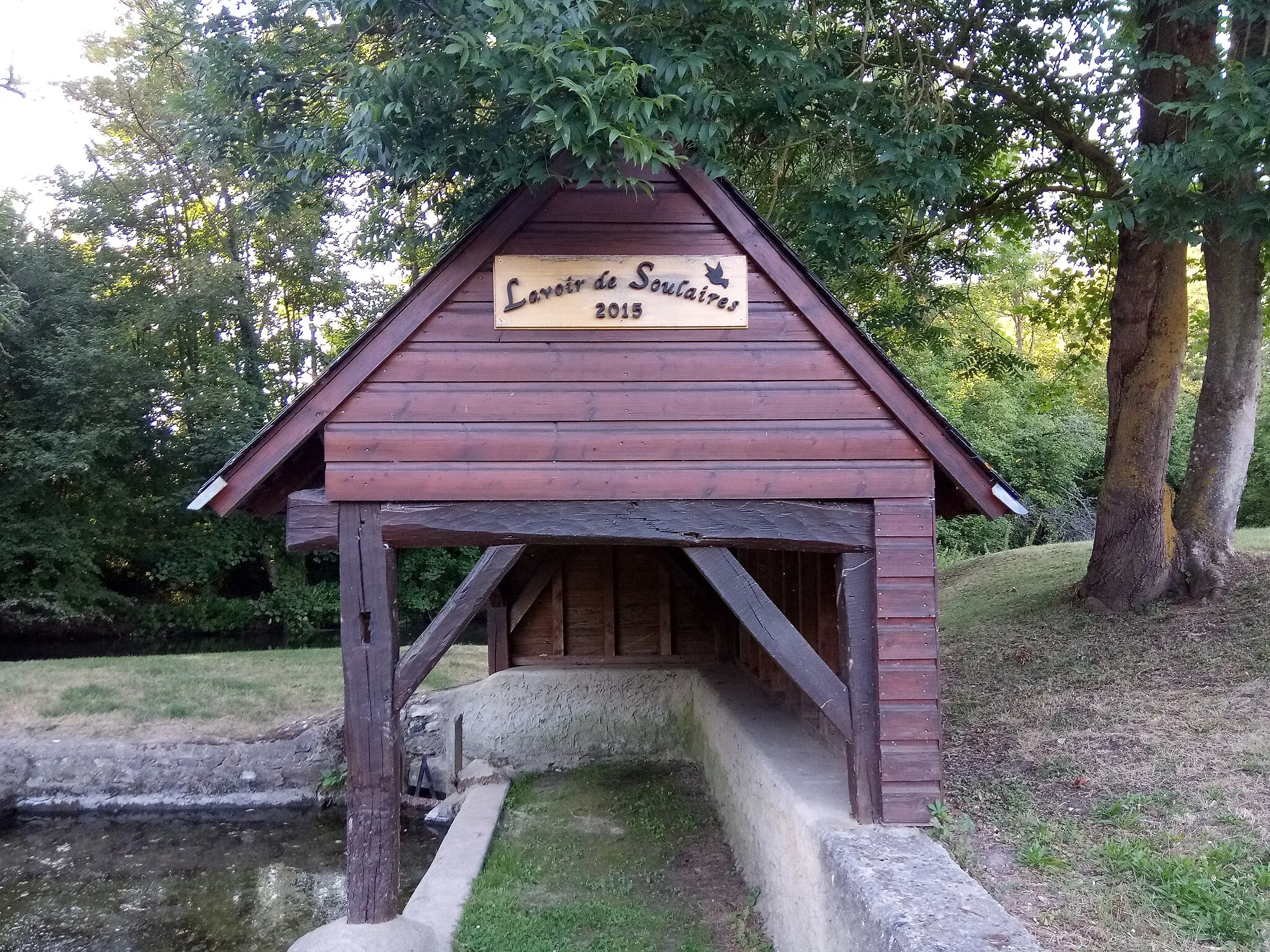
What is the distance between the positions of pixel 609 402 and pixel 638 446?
10.9 inches

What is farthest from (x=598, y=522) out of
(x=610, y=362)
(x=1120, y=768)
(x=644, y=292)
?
(x=1120, y=768)

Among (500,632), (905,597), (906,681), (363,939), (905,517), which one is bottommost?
(363,939)

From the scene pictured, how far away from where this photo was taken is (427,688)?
12.3 m

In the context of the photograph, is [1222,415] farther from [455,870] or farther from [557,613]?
[455,870]

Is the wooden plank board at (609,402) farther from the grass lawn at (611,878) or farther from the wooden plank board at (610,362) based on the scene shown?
the grass lawn at (611,878)

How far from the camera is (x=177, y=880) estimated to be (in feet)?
28.5

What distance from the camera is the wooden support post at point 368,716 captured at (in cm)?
481

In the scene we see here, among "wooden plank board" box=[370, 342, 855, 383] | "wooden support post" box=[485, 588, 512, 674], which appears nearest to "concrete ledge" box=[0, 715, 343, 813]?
"wooden support post" box=[485, 588, 512, 674]

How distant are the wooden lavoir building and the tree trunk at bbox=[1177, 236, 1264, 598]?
5.17 m

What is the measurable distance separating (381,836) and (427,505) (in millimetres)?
1736

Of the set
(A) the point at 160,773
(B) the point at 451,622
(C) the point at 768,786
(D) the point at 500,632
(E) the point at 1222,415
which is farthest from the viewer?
(A) the point at 160,773

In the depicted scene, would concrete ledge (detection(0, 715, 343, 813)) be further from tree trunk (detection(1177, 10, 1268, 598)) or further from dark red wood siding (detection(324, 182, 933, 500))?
tree trunk (detection(1177, 10, 1268, 598))

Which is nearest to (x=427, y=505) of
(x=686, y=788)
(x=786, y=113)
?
(x=786, y=113)

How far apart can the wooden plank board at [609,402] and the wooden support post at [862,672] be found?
0.83m
